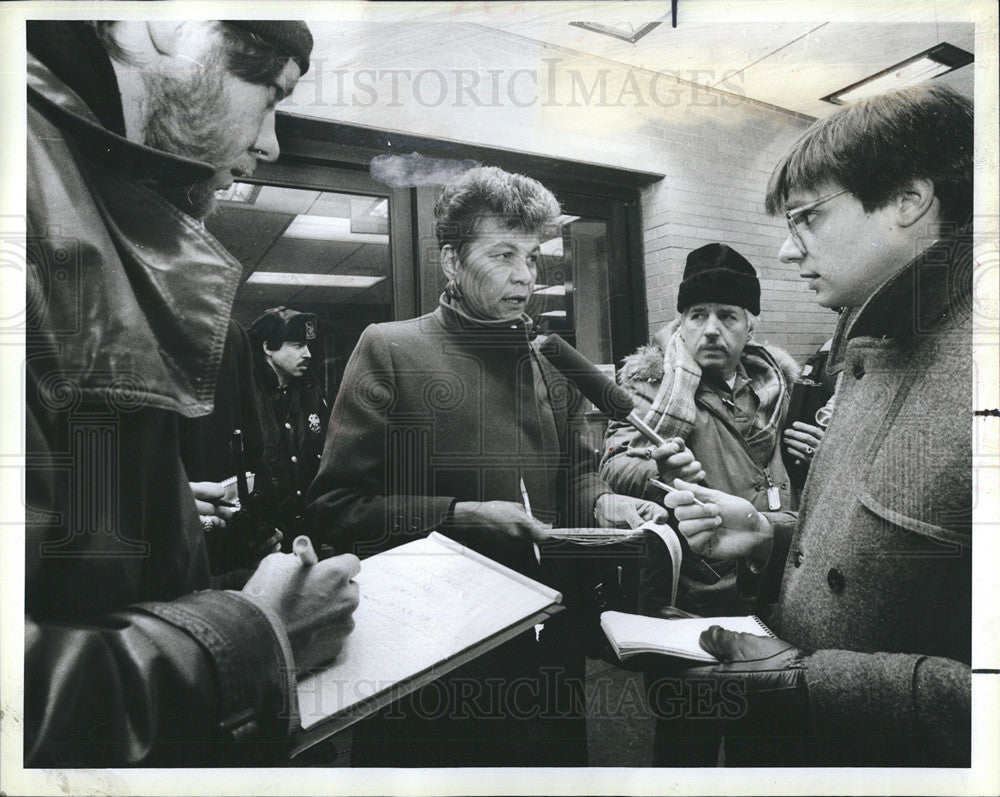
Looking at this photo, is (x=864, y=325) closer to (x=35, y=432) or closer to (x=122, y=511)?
(x=122, y=511)

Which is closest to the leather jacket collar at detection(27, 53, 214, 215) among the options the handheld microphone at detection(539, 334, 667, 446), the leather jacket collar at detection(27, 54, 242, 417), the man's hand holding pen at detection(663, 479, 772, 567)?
the leather jacket collar at detection(27, 54, 242, 417)

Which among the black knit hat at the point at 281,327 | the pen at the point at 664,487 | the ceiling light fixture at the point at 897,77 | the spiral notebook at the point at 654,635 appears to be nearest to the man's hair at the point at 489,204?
the black knit hat at the point at 281,327

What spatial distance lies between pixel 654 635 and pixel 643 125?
1.88 m

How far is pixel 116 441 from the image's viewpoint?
258cm

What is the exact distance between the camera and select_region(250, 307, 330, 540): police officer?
8.76 ft

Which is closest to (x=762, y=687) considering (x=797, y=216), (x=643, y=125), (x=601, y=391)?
(x=601, y=391)

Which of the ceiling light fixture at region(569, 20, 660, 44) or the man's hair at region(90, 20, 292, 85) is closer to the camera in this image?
the man's hair at region(90, 20, 292, 85)

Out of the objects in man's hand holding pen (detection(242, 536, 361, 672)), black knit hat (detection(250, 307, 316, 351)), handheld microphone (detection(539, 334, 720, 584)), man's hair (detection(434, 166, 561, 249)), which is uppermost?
man's hair (detection(434, 166, 561, 249))

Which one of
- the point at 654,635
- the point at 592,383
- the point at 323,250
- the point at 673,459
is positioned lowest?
the point at 654,635

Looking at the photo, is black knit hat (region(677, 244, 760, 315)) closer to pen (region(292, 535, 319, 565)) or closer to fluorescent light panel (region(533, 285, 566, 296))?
fluorescent light panel (region(533, 285, 566, 296))

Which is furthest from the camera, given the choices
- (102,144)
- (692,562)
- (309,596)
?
(692,562)

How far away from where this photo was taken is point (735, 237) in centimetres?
280

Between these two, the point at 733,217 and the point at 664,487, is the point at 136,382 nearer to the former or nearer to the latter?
the point at 664,487

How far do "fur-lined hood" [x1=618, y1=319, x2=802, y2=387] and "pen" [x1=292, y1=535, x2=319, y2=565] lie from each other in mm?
1269
